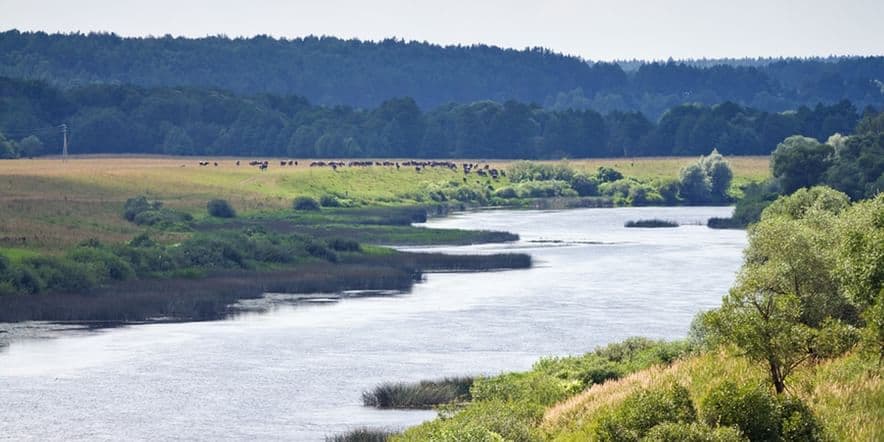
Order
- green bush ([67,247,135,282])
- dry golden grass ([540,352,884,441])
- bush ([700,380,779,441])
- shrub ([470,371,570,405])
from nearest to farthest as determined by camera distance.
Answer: bush ([700,380,779,441]) < dry golden grass ([540,352,884,441]) < shrub ([470,371,570,405]) < green bush ([67,247,135,282])

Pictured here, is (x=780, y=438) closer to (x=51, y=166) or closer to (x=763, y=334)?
(x=763, y=334)

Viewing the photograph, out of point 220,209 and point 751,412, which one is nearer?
point 751,412

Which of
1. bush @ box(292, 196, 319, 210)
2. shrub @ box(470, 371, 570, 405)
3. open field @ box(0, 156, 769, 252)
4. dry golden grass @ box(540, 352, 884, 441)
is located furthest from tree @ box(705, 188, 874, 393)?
bush @ box(292, 196, 319, 210)

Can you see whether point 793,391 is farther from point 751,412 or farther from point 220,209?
point 220,209

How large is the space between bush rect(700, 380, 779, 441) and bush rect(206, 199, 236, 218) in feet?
364

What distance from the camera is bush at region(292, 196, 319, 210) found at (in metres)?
160

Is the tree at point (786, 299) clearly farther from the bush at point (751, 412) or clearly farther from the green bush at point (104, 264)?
the green bush at point (104, 264)

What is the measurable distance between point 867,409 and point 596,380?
18.0m

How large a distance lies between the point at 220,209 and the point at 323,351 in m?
72.3

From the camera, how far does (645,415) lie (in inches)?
1428

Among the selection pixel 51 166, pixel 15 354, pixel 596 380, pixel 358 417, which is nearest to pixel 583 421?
pixel 596 380

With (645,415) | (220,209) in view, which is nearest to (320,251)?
(220,209)

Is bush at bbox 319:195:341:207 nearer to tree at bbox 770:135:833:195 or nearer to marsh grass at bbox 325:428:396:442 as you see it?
tree at bbox 770:135:833:195

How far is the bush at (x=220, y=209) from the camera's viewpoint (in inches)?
5691
